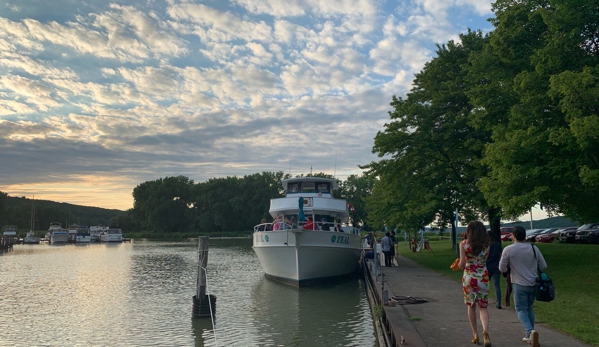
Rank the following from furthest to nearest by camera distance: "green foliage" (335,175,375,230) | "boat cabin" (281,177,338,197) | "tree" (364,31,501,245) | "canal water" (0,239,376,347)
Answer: "green foliage" (335,175,375,230)
"boat cabin" (281,177,338,197)
"tree" (364,31,501,245)
"canal water" (0,239,376,347)

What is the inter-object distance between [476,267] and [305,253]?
545 inches

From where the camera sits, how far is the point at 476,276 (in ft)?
25.9

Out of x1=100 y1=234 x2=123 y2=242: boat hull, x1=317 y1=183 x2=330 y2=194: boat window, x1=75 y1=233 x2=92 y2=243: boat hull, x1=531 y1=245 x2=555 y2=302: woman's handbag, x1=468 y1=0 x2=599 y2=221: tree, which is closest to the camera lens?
x1=531 y1=245 x2=555 y2=302: woman's handbag

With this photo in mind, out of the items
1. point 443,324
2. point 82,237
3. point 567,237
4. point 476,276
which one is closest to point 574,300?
point 443,324

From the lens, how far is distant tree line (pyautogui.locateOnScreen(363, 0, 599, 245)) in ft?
49.4

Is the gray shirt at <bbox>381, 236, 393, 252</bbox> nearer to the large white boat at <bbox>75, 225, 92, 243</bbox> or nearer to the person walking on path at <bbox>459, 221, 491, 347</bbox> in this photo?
the person walking on path at <bbox>459, 221, 491, 347</bbox>

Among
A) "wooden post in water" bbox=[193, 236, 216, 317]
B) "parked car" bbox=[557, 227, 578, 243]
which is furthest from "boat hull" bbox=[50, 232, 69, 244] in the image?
"wooden post in water" bbox=[193, 236, 216, 317]

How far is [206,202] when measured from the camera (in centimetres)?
12888

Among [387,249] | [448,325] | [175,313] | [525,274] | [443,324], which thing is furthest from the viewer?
[387,249]

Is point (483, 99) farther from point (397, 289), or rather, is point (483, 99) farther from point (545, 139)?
point (397, 289)

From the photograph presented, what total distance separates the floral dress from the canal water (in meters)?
4.27

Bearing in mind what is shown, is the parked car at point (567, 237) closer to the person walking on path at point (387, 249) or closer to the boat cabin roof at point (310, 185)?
the person walking on path at point (387, 249)

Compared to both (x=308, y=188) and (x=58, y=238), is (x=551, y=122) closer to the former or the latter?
(x=308, y=188)

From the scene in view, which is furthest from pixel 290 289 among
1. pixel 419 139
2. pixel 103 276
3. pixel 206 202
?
pixel 206 202
